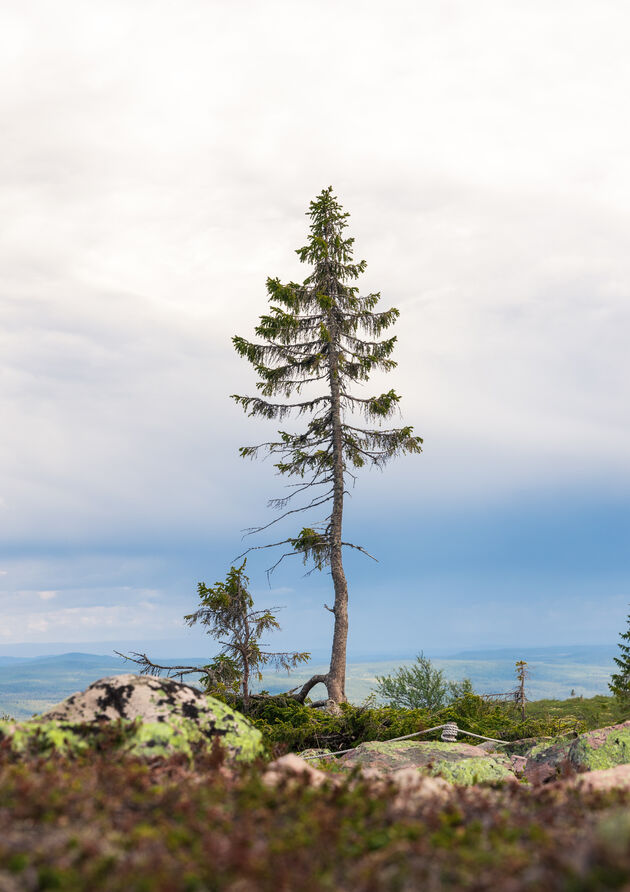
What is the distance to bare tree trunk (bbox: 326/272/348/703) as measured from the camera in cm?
2481

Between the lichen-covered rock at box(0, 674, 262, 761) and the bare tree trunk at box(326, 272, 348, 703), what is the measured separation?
18734 mm

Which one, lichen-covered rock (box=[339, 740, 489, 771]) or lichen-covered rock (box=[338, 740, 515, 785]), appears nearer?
lichen-covered rock (box=[338, 740, 515, 785])

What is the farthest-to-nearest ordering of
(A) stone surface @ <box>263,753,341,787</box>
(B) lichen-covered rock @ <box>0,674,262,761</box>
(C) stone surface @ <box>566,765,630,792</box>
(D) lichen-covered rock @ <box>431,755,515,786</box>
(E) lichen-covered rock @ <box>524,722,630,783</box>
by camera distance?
1. (E) lichen-covered rock @ <box>524,722,630,783</box>
2. (D) lichen-covered rock @ <box>431,755,515,786</box>
3. (B) lichen-covered rock @ <box>0,674,262,761</box>
4. (C) stone surface @ <box>566,765,630,792</box>
5. (A) stone surface @ <box>263,753,341,787</box>

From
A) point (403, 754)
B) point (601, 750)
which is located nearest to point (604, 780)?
point (601, 750)

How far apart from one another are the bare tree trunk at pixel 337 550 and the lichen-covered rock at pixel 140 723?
61.5 ft

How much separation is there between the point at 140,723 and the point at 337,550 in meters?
20.8

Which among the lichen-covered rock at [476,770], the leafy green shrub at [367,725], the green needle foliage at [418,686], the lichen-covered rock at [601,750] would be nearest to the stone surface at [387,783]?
the lichen-covered rock at [476,770]

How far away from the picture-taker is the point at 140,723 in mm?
5543

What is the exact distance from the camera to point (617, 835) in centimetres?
273

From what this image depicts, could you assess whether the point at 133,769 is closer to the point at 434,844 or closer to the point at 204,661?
the point at 434,844

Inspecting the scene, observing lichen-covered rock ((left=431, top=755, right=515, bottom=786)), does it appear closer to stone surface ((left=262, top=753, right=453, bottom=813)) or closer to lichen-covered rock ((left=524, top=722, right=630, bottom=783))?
lichen-covered rock ((left=524, top=722, right=630, bottom=783))

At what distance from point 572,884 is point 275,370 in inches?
1023

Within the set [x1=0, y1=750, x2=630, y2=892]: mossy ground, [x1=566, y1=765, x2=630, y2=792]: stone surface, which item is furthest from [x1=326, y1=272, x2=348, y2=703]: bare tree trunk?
[x1=0, y1=750, x2=630, y2=892]: mossy ground

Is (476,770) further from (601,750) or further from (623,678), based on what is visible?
(623,678)
